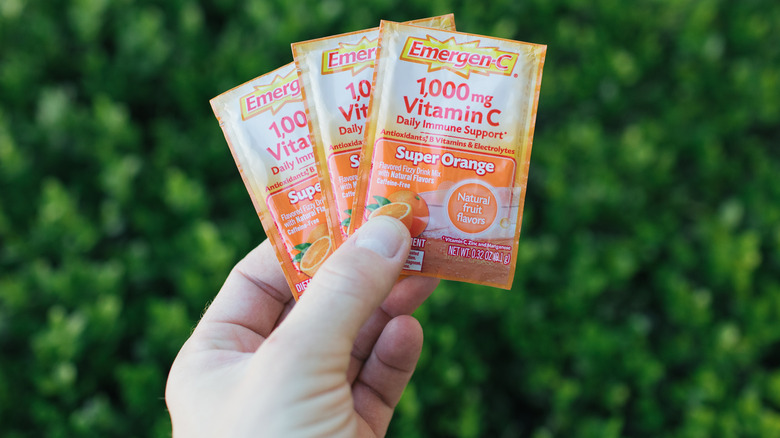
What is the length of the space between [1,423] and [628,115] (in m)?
2.20

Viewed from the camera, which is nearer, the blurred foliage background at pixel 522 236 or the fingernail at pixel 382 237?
the fingernail at pixel 382 237

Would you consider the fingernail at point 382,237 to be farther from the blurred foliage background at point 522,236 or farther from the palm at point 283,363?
the blurred foliage background at point 522,236

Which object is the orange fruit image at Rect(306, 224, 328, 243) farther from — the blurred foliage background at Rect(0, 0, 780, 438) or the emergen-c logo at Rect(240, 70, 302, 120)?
the blurred foliage background at Rect(0, 0, 780, 438)

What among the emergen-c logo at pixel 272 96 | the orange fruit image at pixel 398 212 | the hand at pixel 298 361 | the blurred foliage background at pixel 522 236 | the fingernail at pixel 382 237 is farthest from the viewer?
the blurred foliage background at pixel 522 236

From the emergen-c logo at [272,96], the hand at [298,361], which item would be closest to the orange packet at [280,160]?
the emergen-c logo at [272,96]

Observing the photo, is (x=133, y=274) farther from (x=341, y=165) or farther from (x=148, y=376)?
(x=341, y=165)

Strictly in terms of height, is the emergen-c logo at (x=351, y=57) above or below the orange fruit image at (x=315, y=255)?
above

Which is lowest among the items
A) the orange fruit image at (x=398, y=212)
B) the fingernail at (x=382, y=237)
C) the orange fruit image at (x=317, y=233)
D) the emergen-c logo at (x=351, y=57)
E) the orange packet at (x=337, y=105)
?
the orange fruit image at (x=317, y=233)

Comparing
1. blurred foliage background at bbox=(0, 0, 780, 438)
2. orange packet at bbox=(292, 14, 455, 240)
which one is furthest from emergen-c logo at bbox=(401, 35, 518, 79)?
blurred foliage background at bbox=(0, 0, 780, 438)

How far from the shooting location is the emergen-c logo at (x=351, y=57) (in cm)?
131

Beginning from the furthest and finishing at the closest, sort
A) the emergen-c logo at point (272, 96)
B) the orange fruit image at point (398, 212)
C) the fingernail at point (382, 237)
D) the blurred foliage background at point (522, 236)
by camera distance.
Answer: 1. the blurred foliage background at point (522, 236)
2. the emergen-c logo at point (272, 96)
3. the orange fruit image at point (398, 212)
4. the fingernail at point (382, 237)

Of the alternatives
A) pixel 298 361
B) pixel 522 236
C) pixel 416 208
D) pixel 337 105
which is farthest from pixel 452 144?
pixel 522 236

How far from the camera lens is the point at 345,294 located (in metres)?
1.00

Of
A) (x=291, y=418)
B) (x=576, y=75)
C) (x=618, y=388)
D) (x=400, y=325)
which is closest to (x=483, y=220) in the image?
(x=400, y=325)
